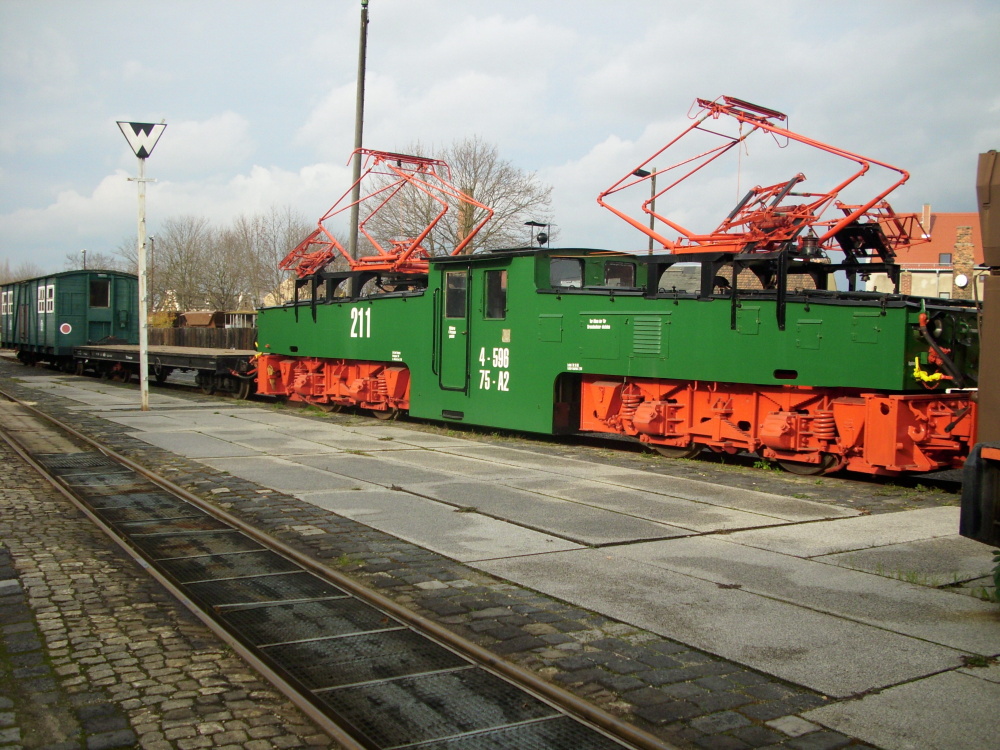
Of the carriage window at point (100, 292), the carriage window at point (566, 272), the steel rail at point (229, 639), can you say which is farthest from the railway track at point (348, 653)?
the carriage window at point (100, 292)

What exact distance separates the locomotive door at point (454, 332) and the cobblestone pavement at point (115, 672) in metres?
8.88

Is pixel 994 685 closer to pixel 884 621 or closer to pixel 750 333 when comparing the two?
pixel 884 621

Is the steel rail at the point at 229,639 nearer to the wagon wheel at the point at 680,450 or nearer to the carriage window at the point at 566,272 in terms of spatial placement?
the wagon wheel at the point at 680,450

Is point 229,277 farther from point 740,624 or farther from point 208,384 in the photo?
point 740,624

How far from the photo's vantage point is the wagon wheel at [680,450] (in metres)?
12.4

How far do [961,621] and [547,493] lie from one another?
4610mm

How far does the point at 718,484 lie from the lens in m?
10.3

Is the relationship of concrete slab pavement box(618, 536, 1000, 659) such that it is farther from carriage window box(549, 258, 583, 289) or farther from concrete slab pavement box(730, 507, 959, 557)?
carriage window box(549, 258, 583, 289)

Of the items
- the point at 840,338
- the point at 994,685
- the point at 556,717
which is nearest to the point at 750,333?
the point at 840,338

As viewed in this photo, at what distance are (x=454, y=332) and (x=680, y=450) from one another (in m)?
4.60

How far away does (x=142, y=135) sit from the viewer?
16703 mm

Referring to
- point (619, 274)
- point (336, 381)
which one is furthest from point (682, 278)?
point (336, 381)

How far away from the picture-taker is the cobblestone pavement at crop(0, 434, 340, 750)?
383 centimetres

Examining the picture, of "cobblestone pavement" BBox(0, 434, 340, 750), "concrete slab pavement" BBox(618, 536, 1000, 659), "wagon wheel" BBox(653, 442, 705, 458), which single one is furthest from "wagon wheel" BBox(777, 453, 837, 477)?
"cobblestone pavement" BBox(0, 434, 340, 750)
